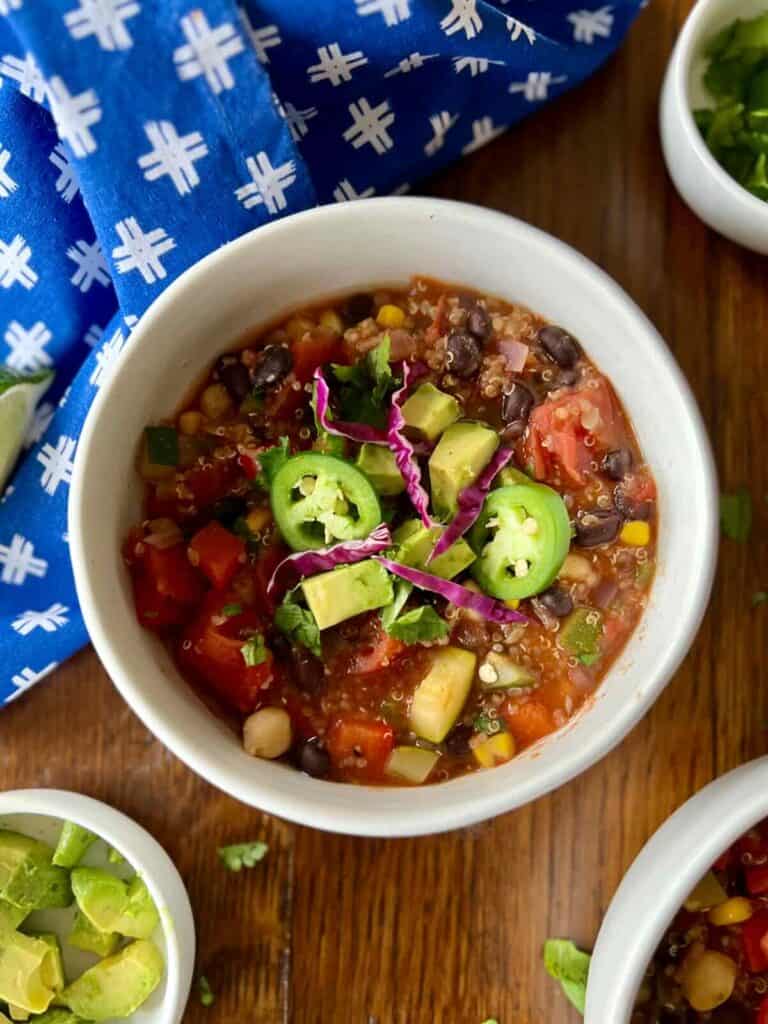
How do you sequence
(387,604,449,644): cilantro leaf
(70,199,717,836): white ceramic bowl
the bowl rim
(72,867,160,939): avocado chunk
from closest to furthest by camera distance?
1. (70,199,717,836): white ceramic bowl
2. (387,604,449,644): cilantro leaf
3. the bowl rim
4. (72,867,160,939): avocado chunk

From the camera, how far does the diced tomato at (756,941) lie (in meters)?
1.96

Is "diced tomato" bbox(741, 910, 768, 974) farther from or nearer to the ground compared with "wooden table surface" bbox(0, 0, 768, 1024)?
nearer to the ground

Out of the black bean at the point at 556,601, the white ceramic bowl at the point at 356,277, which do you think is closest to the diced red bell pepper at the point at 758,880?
the white ceramic bowl at the point at 356,277

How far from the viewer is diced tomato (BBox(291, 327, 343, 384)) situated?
6.14 feet

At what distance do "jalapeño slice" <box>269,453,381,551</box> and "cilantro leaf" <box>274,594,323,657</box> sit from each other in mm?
96

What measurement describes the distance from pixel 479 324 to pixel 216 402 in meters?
0.45

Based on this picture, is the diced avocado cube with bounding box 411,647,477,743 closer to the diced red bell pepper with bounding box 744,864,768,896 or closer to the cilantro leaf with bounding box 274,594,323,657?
the cilantro leaf with bounding box 274,594,323,657

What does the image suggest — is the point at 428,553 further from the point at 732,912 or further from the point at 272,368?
the point at 732,912

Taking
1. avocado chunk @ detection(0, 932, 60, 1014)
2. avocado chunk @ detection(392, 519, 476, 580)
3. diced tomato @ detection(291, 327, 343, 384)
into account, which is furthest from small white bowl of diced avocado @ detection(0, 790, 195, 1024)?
diced tomato @ detection(291, 327, 343, 384)

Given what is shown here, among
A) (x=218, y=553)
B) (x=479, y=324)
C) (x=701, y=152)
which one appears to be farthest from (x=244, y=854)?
(x=701, y=152)

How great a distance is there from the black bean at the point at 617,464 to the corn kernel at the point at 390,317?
40cm

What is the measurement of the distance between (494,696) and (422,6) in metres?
1.06

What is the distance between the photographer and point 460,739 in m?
1.82

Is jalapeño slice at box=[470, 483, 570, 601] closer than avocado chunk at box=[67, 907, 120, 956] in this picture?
Yes
